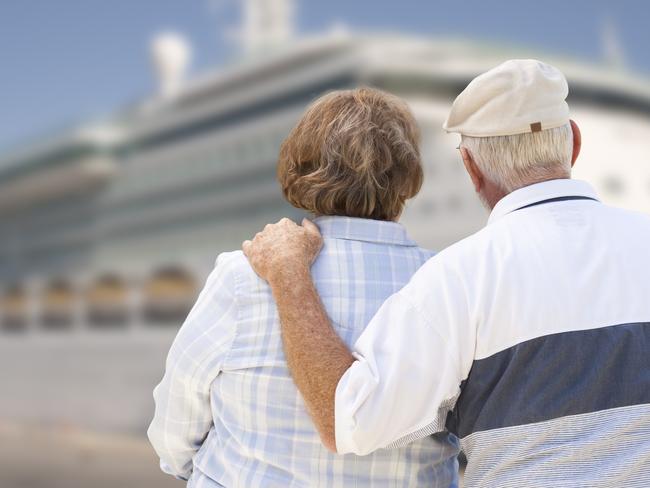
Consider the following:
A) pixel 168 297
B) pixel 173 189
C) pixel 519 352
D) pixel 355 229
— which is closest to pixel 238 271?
pixel 355 229

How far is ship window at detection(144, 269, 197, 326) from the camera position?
14977 mm

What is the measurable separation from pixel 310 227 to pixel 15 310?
19.1 meters

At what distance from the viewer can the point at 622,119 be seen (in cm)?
1136

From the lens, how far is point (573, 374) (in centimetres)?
97

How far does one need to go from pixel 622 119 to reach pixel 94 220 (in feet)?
36.4

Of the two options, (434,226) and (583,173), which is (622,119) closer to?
(583,173)

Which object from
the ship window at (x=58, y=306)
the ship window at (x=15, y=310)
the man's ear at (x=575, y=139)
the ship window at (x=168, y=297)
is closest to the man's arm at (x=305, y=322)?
the man's ear at (x=575, y=139)

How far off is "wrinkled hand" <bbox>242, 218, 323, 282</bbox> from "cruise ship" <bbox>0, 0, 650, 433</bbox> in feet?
30.1

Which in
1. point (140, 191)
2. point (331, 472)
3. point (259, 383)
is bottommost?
point (331, 472)

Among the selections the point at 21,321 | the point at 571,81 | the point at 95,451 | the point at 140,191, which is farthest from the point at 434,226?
the point at 21,321

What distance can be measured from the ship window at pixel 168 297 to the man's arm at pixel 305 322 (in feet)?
45.0

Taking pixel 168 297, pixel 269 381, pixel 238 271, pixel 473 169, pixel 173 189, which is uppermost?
pixel 173 189

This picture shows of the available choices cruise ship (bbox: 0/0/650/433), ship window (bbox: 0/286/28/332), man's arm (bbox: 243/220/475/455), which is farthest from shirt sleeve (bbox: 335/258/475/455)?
ship window (bbox: 0/286/28/332)

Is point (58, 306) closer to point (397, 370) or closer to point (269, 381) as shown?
point (269, 381)
